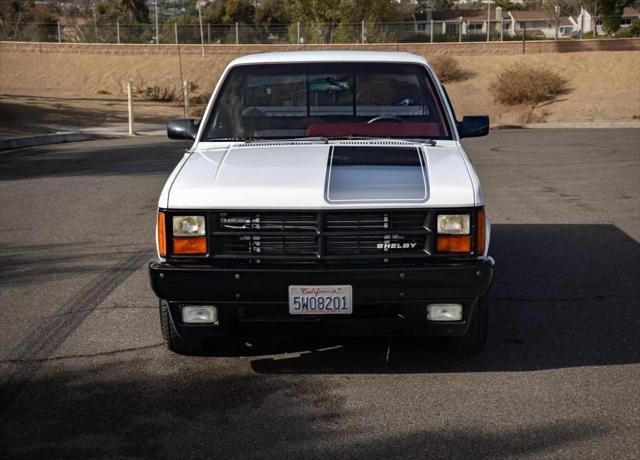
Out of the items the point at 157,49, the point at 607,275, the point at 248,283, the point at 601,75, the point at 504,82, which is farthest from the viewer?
the point at 157,49

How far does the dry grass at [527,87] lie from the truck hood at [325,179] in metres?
30.7

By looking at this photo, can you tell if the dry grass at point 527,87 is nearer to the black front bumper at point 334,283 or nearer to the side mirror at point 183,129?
A: the side mirror at point 183,129

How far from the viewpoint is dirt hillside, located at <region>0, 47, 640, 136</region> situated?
30.9m

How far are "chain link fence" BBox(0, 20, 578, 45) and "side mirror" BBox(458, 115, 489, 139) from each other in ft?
140

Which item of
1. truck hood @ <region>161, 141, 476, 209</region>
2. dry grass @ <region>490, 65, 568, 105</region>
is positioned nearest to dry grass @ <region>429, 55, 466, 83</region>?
dry grass @ <region>490, 65, 568, 105</region>

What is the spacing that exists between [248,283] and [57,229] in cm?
536

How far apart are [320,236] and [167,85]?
36.6 meters

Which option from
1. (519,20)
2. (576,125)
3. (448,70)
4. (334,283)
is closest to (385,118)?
(334,283)

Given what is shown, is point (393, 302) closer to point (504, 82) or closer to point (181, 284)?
point (181, 284)

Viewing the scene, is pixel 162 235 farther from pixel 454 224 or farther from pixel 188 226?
pixel 454 224

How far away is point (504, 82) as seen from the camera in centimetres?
3647

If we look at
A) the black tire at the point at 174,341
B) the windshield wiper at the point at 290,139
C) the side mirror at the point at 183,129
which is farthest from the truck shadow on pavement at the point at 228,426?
the side mirror at the point at 183,129

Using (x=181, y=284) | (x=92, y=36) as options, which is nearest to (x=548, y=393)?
(x=181, y=284)

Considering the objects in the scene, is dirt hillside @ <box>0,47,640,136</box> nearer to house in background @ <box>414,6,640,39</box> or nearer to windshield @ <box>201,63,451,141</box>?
windshield @ <box>201,63,451,141</box>
